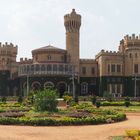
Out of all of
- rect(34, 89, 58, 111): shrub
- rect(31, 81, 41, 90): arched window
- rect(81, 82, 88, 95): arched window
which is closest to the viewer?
rect(34, 89, 58, 111): shrub

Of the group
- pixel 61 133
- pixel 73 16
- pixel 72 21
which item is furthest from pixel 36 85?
pixel 61 133

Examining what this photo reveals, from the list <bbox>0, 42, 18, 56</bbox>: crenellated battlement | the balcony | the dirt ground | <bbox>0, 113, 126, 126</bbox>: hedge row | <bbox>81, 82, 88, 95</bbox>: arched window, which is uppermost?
<bbox>0, 42, 18, 56</bbox>: crenellated battlement

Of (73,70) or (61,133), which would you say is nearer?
(61,133)

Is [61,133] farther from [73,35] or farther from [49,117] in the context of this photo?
[73,35]

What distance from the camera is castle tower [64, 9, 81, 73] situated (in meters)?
79.1

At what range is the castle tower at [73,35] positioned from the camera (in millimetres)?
79125

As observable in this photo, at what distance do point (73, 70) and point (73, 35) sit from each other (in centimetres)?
930

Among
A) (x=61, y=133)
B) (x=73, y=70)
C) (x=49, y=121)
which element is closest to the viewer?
(x=61, y=133)

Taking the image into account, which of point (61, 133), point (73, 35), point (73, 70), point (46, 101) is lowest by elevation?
point (61, 133)

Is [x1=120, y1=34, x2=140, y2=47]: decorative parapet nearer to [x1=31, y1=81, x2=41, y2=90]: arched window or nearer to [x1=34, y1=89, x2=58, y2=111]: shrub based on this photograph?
[x1=31, y1=81, x2=41, y2=90]: arched window

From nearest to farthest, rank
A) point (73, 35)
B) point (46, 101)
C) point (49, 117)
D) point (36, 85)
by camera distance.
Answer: point (49, 117), point (46, 101), point (36, 85), point (73, 35)

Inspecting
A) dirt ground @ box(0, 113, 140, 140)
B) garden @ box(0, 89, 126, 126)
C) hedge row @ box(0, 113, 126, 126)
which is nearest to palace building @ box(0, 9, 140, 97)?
garden @ box(0, 89, 126, 126)

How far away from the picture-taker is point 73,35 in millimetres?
79750

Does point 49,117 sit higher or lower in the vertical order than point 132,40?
lower
